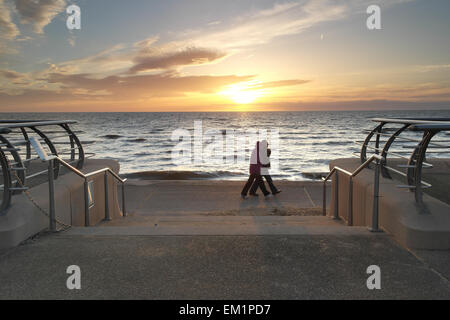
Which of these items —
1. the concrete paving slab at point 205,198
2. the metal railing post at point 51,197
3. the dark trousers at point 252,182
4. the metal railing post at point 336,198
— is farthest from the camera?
the dark trousers at point 252,182

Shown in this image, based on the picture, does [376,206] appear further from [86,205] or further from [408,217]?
[86,205]

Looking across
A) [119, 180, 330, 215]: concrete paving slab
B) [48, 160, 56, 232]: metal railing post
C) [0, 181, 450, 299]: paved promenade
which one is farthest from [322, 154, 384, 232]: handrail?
[48, 160, 56, 232]: metal railing post

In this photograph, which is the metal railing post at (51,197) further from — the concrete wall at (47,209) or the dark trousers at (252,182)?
the dark trousers at (252,182)

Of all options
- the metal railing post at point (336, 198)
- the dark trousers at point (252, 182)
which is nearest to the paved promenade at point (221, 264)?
the metal railing post at point (336, 198)

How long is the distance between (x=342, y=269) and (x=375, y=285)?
34 cm

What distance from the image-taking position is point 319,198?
9.49 meters

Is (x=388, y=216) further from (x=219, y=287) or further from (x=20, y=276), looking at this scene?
(x=20, y=276)

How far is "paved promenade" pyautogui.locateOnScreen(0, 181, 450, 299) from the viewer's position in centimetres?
287

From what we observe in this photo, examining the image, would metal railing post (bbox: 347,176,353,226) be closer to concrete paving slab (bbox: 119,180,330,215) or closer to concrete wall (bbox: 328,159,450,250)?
concrete wall (bbox: 328,159,450,250)

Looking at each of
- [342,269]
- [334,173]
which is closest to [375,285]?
[342,269]

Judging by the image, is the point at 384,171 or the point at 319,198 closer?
the point at 384,171

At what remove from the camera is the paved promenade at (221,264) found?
9.41ft

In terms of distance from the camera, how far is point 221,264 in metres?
3.35

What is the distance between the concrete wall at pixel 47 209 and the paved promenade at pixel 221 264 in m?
0.17
